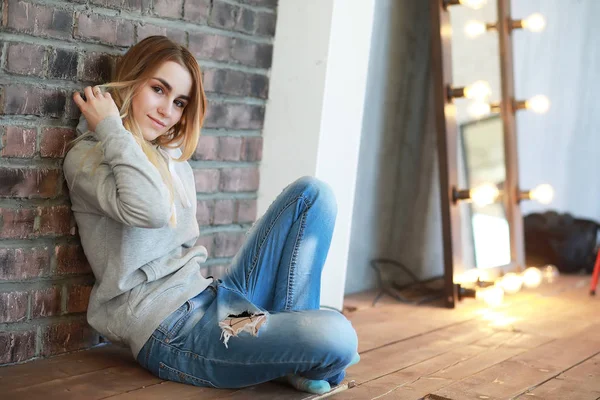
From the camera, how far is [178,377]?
6.44ft

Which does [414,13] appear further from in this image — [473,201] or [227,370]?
[227,370]

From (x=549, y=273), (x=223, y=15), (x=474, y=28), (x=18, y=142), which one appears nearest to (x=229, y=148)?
(x=223, y=15)

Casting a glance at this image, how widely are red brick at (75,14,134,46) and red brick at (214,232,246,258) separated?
0.69m

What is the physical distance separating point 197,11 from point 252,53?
27 cm

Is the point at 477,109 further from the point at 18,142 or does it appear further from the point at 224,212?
the point at 18,142

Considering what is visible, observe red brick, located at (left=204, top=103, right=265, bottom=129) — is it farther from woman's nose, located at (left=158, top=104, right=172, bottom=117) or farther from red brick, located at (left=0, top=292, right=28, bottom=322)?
red brick, located at (left=0, top=292, right=28, bottom=322)

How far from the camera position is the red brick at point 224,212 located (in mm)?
2531

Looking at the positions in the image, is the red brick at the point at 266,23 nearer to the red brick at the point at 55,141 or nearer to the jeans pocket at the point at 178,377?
the red brick at the point at 55,141

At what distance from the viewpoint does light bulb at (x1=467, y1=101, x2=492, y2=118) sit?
11.5ft

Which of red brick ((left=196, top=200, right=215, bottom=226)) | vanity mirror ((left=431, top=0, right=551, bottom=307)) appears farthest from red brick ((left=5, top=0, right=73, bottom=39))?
vanity mirror ((left=431, top=0, right=551, bottom=307))

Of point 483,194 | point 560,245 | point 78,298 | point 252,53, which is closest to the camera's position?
point 78,298

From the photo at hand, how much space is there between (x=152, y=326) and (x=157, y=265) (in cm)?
15

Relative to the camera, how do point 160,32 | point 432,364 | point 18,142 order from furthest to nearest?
point 432,364 < point 160,32 < point 18,142

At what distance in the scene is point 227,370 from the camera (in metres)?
1.90
